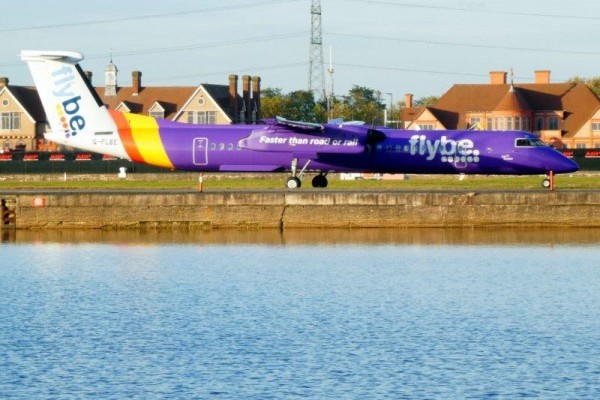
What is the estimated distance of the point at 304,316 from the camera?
30.1m

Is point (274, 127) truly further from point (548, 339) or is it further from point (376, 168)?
point (548, 339)

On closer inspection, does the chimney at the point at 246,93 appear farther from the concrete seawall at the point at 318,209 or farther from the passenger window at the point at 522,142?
the concrete seawall at the point at 318,209

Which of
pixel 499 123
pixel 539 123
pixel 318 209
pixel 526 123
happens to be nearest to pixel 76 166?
pixel 318 209

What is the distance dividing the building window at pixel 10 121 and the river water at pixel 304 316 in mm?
97642

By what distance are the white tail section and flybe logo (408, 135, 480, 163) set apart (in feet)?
43.1

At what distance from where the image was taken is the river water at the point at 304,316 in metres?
23.2

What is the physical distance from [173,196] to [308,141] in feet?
33.4

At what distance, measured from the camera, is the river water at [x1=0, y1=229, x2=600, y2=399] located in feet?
76.0

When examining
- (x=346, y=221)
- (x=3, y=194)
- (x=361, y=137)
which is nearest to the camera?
(x=346, y=221)

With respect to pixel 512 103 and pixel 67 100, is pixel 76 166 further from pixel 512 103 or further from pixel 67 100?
pixel 512 103

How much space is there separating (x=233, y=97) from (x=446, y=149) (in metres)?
92.4

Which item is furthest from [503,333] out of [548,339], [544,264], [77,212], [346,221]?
[77,212]

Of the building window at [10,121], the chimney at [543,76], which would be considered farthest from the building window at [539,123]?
the building window at [10,121]

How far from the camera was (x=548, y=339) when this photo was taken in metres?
26.8
